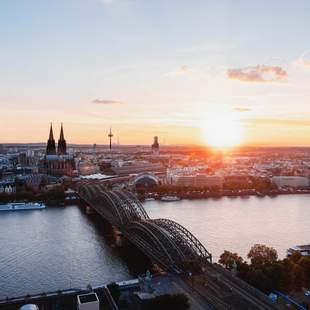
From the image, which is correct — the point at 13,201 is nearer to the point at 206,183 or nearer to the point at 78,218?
the point at 78,218

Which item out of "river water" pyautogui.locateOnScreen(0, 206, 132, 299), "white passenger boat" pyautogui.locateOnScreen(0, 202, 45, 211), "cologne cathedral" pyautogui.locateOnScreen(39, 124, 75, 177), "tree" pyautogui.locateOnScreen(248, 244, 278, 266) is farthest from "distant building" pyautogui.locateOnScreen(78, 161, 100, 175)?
"tree" pyautogui.locateOnScreen(248, 244, 278, 266)

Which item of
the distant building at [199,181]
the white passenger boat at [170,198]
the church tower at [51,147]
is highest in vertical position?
the church tower at [51,147]

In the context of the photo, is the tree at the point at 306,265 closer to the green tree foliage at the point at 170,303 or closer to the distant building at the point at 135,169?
the green tree foliage at the point at 170,303

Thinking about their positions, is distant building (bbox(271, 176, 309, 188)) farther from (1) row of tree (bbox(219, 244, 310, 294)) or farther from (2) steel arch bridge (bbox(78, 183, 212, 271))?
(1) row of tree (bbox(219, 244, 310, 294))

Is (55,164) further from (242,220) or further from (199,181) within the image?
(242,220)

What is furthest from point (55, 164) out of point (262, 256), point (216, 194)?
point (262, 256)

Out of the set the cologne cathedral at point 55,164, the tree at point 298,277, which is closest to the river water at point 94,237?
the tree at point 298,277

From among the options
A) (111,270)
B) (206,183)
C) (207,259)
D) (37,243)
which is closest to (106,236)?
(37,243)
